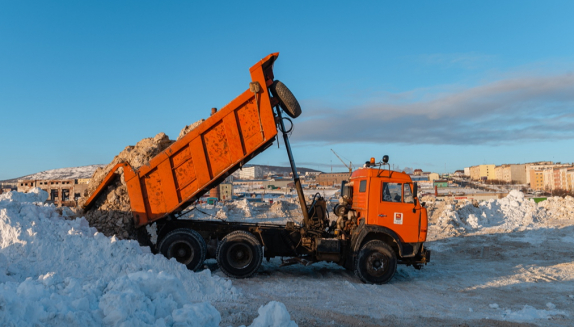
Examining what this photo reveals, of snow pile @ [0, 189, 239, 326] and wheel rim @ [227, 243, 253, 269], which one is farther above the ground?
snow pile @ [0, 189, 239, 326]

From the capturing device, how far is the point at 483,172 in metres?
166

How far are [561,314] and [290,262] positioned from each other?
5282 millimetres

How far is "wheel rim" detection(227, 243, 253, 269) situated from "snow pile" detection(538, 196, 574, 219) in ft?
72.0

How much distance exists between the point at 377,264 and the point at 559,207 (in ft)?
71.4

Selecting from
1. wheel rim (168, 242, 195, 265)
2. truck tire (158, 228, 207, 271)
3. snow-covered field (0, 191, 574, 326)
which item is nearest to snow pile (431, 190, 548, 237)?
snow-covered field (0, 191, 574, 326)

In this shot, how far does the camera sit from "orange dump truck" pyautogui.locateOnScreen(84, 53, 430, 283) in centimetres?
935

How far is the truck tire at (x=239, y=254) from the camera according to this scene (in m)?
9.33

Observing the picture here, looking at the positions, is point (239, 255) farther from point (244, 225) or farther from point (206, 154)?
point (206, 154)

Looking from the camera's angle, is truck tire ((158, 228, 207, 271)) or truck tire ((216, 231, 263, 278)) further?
truck tire ((158, 228, 207, 271))

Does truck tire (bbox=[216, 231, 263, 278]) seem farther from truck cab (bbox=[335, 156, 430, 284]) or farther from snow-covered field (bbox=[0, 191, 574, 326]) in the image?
truck cab (bbox=[335, 156, 430, 284])

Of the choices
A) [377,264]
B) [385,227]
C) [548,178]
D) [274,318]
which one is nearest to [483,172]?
[548,178]

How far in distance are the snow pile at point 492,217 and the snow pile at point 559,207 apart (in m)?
0.64

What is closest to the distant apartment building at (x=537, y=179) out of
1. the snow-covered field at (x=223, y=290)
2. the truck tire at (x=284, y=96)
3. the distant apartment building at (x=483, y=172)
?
the distant apartment building at (x=483, y=172)

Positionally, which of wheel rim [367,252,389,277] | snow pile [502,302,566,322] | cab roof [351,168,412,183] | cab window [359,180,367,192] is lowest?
snow pile [502,302,566,322]
